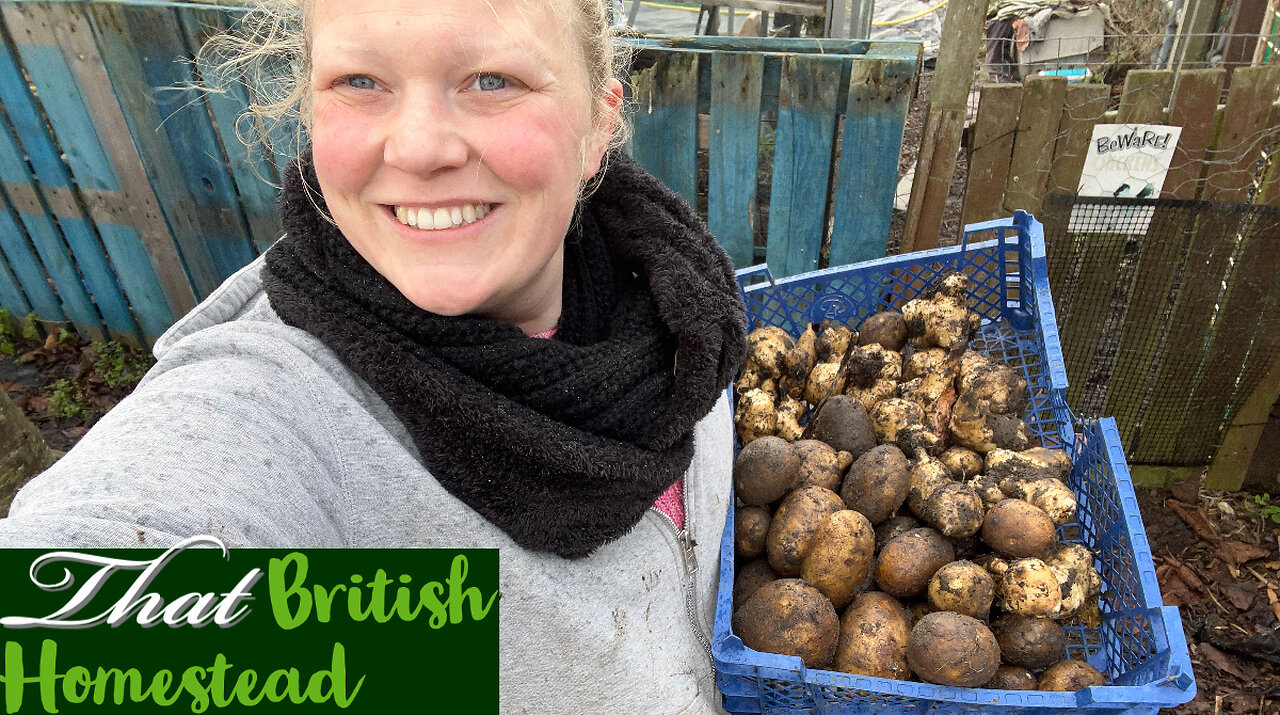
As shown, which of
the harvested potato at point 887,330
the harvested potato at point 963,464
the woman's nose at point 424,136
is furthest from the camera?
the harvested potato at point 887,330

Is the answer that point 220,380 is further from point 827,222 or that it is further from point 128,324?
point 128,324

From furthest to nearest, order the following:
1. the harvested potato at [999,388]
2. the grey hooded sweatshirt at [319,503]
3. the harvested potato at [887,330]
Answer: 1. the harvested potato at [887,330]
2. the harvested potato at [999,388]
3. the grey hooded sweatshirt at [319,503]

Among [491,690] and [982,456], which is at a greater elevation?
[491,690]

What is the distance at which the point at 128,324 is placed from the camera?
4934mm

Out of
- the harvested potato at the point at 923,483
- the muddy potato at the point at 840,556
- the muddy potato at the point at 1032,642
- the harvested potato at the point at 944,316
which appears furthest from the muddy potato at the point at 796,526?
the harvested potato at the point at 944,316

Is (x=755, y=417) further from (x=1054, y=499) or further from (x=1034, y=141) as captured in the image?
(x=1034, y=141)

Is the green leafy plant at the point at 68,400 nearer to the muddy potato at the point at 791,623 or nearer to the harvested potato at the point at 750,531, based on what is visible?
the harvested potato at the point at 750,531

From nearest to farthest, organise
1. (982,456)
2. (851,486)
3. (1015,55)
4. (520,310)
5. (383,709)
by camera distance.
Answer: (383,709) → (520,310) → (851,486) → (982,456) → (1015,55)

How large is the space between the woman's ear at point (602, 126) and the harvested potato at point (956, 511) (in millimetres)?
1555

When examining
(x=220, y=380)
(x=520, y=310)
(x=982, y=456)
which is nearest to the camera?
(x=220, y=380)

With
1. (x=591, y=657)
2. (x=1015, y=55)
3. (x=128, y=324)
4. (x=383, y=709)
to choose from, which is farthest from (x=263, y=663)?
(x=1015, y=55)

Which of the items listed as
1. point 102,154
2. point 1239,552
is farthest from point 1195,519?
point 102,154

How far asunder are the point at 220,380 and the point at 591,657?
2.97 ft

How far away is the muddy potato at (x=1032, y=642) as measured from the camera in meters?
2.22
